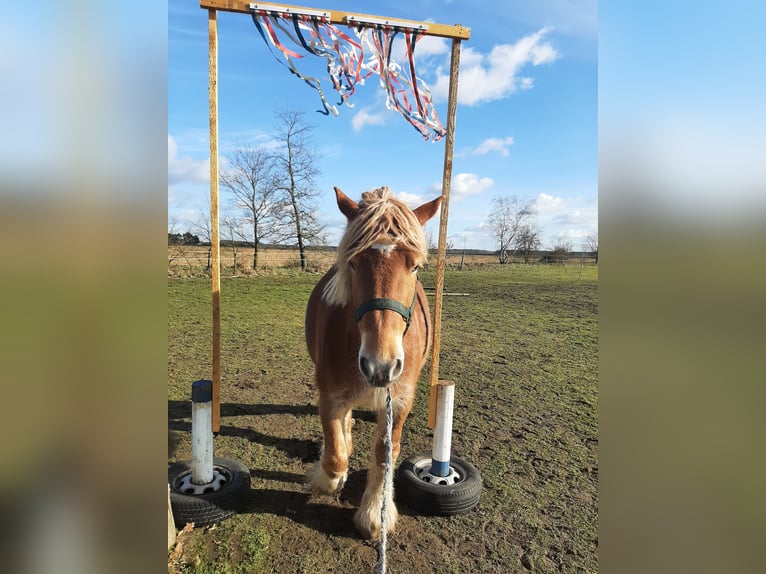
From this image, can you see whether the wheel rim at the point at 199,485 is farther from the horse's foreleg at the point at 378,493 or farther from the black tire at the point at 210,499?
the horse's foreleg at the point at 378,493

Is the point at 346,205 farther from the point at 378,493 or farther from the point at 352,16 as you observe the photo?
the point at 378,493

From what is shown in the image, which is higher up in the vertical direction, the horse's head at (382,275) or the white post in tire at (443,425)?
the horse's head at (382,275)

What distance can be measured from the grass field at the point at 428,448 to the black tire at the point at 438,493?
0.08 meters

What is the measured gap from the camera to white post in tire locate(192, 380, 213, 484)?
2.87 metres

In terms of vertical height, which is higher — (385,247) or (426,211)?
(426,211)

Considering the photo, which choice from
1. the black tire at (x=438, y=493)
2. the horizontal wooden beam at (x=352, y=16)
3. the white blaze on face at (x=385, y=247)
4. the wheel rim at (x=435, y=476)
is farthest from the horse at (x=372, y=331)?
the horizontal wooden beam at (x=352, y=16)

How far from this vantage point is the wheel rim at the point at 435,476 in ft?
10.5

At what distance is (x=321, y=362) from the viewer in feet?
9.61

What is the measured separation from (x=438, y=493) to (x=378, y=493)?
47 centimetres

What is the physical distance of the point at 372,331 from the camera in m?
2.08

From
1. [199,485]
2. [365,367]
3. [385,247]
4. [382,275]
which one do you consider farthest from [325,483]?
[385,247]

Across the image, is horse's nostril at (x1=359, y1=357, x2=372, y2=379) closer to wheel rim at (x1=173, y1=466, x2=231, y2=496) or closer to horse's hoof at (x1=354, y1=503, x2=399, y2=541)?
horse's hoof at (x1=354, y1=503, x2=399, y2=541)
